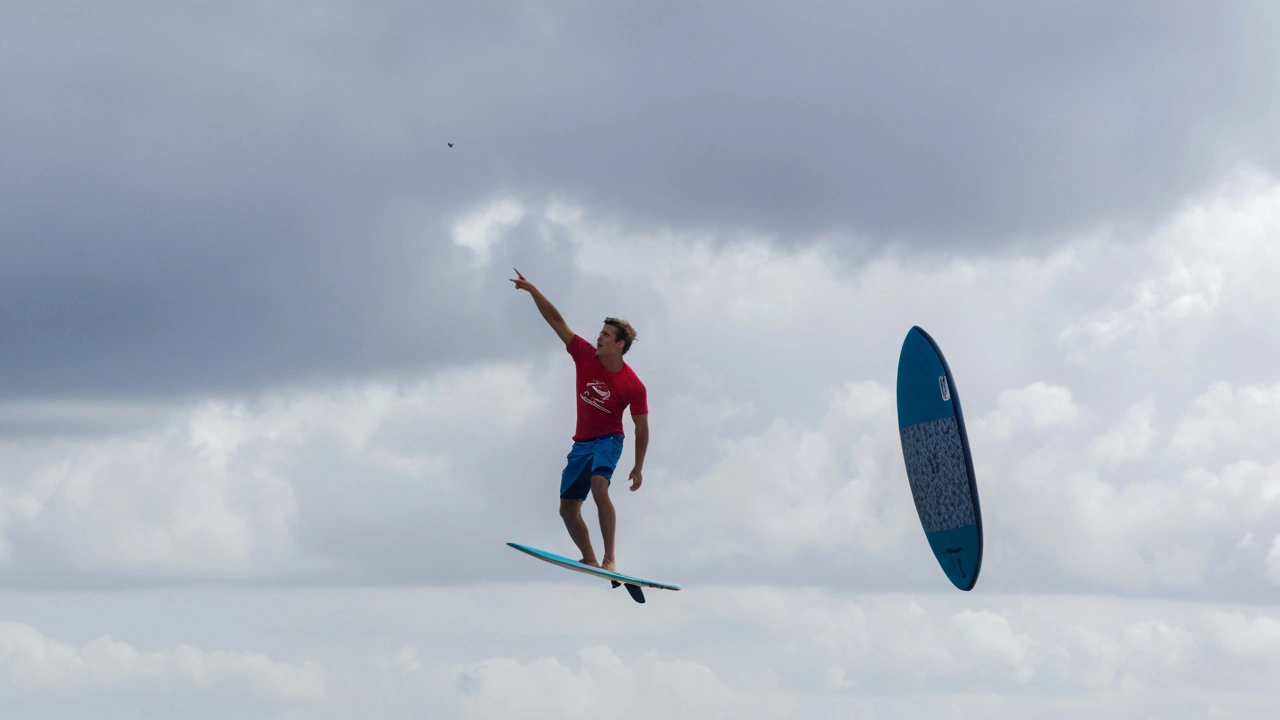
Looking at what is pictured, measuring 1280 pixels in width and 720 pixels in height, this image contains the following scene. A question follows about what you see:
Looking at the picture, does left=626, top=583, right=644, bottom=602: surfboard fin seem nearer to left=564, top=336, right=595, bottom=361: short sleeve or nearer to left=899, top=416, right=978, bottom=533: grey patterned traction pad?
left=564, top=336, right=595, bottom=361: short sleeve

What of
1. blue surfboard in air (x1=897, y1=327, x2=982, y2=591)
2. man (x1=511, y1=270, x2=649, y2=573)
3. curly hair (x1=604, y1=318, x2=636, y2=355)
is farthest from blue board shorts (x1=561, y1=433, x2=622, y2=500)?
blue surfboard in air (x1=897, y1=327, x2=982, y2=591)

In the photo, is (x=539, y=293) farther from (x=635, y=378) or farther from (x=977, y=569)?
(x=977, y=569)

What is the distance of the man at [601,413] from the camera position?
21.0 metres

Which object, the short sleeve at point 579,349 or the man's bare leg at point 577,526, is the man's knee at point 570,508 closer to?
the man's bare leg at point 577,526

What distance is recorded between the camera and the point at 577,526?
2170 cm

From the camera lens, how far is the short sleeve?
21062 millimetres

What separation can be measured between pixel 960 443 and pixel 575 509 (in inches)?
392

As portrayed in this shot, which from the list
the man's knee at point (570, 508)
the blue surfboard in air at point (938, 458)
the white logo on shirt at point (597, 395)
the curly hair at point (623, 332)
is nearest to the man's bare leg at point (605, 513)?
the man's knee at point (570, 508)

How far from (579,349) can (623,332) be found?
0.72 metres

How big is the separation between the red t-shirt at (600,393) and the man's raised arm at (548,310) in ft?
0.53

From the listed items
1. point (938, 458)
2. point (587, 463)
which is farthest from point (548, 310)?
point (938, 458)

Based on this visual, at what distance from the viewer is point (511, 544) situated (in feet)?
69.7

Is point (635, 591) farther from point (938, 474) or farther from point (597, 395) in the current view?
point (938, 474)

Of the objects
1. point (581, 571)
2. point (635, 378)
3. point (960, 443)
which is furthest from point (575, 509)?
point (960, 443)
